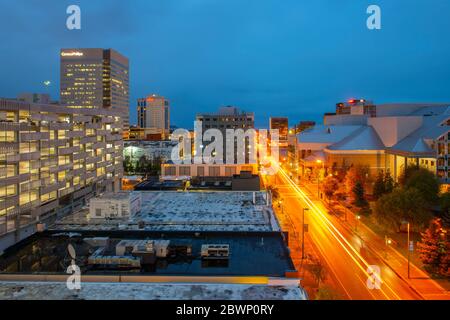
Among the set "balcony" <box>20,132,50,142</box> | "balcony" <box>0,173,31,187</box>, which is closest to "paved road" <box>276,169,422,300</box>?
"balcony" <box>0,173,31,187</box>

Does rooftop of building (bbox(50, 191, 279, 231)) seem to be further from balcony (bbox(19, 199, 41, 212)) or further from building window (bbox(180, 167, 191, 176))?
building window (bbox(180, 167, 191, 176))

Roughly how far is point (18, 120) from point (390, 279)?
2780cm

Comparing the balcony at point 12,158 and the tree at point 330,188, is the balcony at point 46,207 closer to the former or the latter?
the balcony at point 12,158

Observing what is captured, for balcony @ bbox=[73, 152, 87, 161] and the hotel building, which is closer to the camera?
the hotel building

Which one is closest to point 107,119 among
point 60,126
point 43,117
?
point 60,126

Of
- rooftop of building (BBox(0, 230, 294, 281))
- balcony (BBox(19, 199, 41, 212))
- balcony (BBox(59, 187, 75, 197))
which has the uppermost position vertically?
balcony (BBox(59, 187, 75, 197))

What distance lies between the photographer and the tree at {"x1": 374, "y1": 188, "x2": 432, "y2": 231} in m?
29.3

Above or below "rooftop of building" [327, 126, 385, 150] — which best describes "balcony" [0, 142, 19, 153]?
below

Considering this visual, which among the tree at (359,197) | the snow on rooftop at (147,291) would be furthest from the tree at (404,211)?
the snow on rooftop at (147,291)

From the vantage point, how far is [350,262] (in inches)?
956

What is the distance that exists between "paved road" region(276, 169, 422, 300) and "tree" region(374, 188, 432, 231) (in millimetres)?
2938

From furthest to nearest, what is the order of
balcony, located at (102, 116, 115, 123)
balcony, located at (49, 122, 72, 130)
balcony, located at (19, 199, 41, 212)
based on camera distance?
balcony, located at (102, 116, 115, 123), balcony, located at (49, 122, 72, 130), balcony, located at (19, 199, 41, 212)

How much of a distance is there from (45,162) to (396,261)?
27499 mm

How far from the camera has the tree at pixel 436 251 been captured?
811 inches
